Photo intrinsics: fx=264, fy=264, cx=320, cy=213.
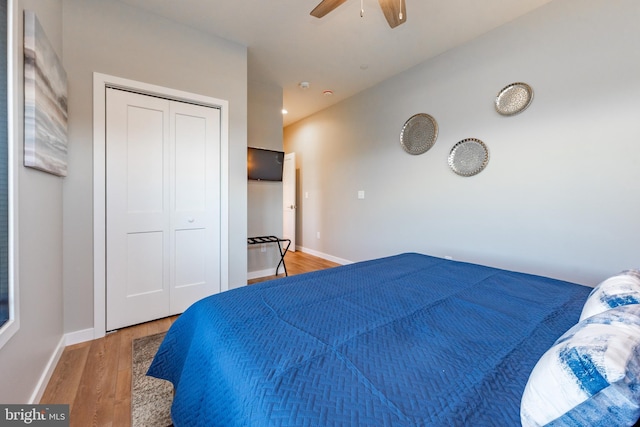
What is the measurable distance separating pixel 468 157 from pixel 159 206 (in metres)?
3.02

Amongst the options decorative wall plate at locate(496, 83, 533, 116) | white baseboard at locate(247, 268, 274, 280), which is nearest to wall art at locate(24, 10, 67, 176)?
white baseboard at locate(247, 268, 274, 280)

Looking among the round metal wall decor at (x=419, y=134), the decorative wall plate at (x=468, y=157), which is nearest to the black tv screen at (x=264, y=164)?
the round metal wall decor at (x=419, y=134)

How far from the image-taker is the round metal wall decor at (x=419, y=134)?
3035mm

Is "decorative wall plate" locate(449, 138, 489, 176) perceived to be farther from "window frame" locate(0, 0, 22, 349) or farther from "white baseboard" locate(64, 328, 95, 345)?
"white baseboard" locate(64, 328, 95, 345)

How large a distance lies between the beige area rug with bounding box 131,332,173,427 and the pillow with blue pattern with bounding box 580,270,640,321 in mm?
1849

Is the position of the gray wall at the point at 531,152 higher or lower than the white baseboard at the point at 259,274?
higher

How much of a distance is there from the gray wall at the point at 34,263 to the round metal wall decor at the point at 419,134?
3.23 metres

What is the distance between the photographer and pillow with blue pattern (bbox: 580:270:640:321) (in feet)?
2.86

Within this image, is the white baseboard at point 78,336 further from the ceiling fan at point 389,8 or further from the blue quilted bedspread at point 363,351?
the ceiling fan at point 389,8

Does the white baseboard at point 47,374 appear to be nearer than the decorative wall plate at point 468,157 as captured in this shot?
Yes

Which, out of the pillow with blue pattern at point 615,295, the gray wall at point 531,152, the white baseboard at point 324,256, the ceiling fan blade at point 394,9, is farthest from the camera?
the white baseboard at point 324,256

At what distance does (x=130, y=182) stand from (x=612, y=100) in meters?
3.77

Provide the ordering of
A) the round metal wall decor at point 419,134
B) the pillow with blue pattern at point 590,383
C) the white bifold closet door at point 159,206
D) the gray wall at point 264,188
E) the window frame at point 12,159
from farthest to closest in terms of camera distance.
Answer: the gray wall at point 264,188 → the round metal wall decor at point 419,134 → the white bifold closet door at point 159,206 → the window frame at point 12,159 → the pillow with blue pattern at point 590,383

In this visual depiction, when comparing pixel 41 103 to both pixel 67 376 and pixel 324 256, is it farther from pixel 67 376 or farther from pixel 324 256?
pixel 324 256
